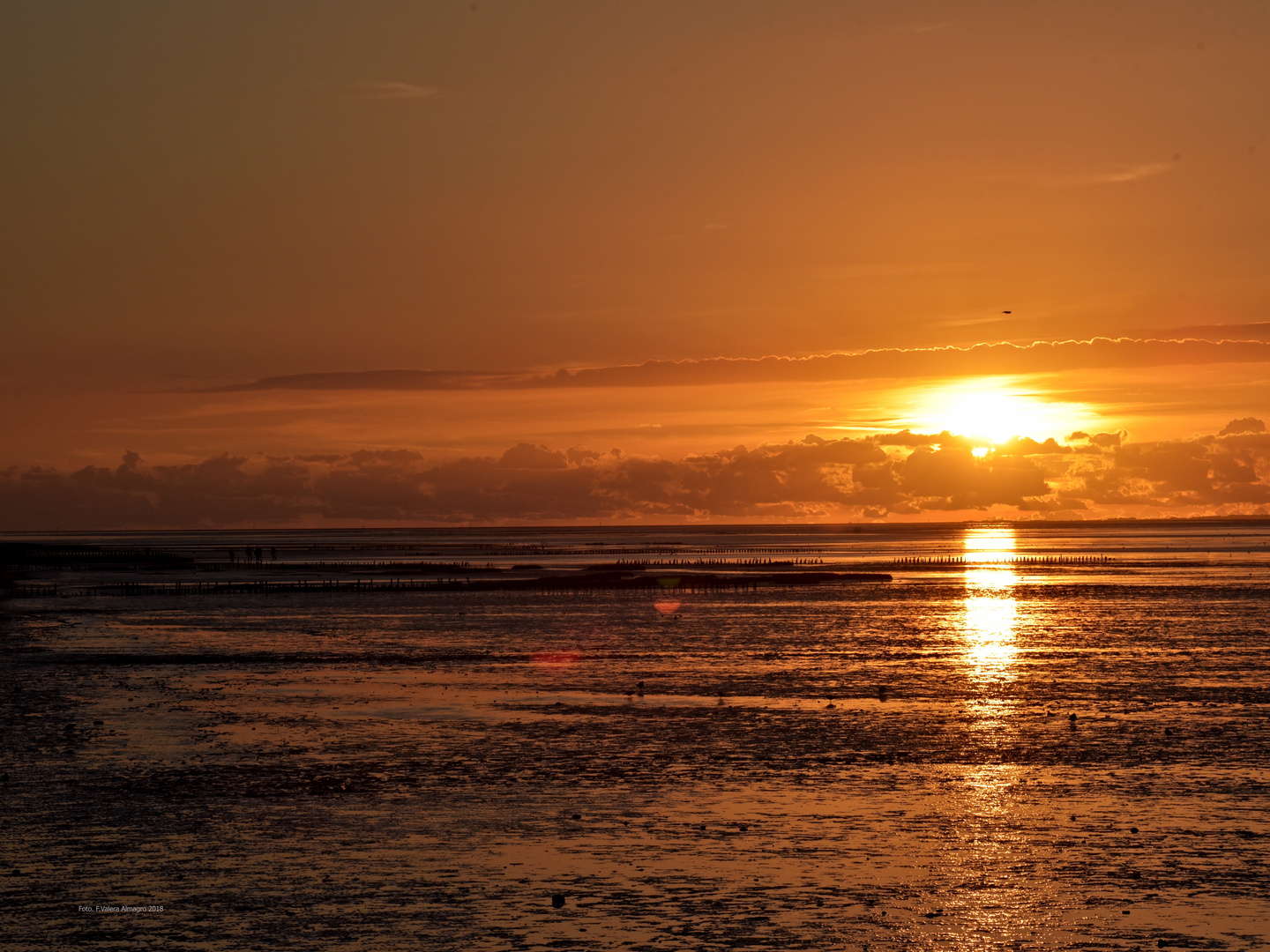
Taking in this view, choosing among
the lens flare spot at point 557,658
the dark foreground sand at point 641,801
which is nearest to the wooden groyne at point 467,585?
the lens flare spot at point 557,658

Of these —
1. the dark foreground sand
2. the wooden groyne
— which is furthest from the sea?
the wooden groyne

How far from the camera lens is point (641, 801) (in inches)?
835

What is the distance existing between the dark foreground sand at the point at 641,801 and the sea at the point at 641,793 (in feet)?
0.27

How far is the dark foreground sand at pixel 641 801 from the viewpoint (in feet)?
49.1

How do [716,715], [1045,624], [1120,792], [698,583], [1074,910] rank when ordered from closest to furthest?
[1074,910], [1120,792], [716,715], [1045,624], [698,583]

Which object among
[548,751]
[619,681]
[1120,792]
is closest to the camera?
[1120,792]

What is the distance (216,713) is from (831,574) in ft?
284

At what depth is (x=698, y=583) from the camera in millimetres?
104188

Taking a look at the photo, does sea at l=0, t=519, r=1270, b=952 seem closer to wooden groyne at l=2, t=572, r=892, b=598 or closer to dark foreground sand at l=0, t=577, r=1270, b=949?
dark foreground sand at l=0, t=577, r=1270, b=949

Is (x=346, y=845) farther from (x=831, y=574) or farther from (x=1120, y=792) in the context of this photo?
(x=831, y=574)

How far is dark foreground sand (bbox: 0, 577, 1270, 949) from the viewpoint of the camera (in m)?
15.0

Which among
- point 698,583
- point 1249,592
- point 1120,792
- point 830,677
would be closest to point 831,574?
point 698,583

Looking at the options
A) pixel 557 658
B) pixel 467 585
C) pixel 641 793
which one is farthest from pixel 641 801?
pixel 467 585

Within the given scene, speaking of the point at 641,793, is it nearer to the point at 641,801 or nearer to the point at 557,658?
the point at 641,801
